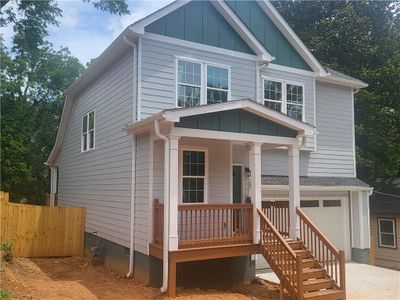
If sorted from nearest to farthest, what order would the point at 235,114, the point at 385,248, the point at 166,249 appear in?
1. the point at 166,249
2. the point at 235,114
3. the point at 385,248

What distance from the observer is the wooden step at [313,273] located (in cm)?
884

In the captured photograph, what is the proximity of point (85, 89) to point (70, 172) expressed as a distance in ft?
13.2

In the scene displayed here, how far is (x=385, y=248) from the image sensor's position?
18500mm

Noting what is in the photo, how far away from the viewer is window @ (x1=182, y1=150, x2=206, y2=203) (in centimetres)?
1062

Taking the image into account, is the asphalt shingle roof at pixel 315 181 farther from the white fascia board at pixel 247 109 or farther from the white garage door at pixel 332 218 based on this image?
the white fascia board at pixel 247 109

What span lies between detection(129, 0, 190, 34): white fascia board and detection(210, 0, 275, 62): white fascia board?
1.15 meters

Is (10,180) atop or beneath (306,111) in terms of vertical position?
beneath

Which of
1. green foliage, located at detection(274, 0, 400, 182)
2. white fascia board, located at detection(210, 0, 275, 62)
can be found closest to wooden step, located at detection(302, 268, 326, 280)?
white fascia board, located at detection(210, 0, 275, 62)

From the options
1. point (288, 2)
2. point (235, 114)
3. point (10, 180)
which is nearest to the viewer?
point (235, 114)

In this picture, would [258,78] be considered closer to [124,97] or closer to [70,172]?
[124,97]

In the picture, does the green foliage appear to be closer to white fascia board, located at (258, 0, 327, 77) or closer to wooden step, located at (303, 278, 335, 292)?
white fascia board, located at (258, 0, 327, 77)

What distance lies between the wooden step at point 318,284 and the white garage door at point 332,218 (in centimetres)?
545

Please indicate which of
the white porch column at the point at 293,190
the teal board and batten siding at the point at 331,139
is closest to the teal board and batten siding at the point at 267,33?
the teal board and batten siding at the point at 331,139

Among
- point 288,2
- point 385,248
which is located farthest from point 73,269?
point 288,2
